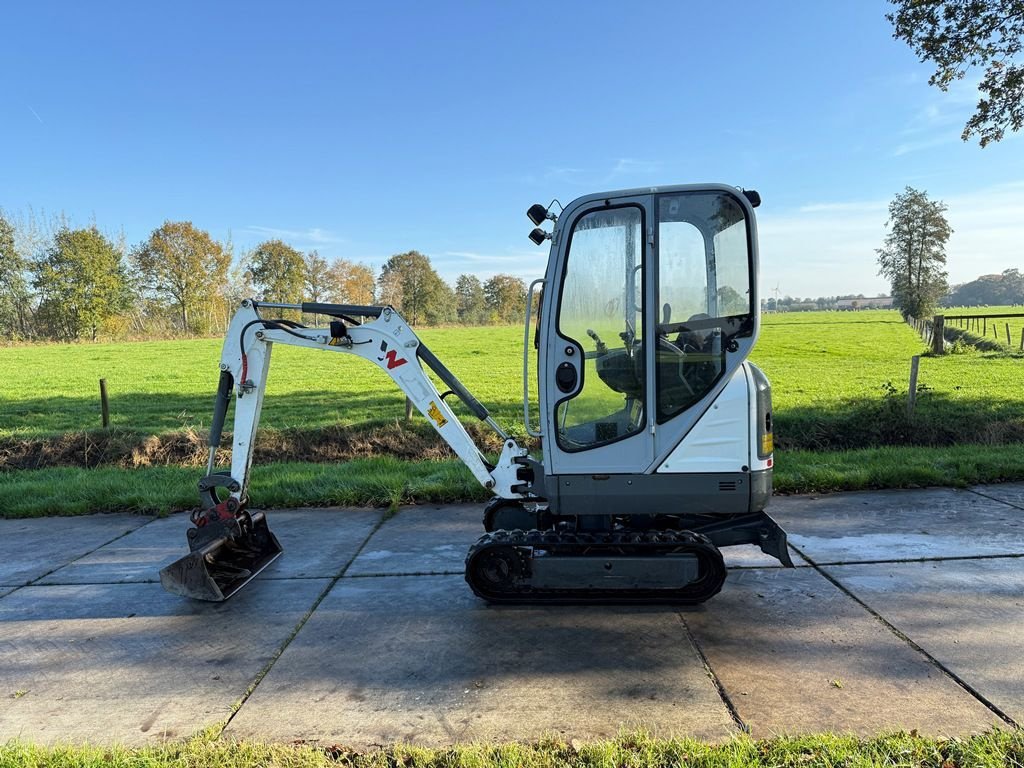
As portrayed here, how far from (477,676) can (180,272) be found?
55.9 metres

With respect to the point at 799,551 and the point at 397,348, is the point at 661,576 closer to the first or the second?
the point at 799,551

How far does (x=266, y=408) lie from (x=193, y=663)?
34.7 feet

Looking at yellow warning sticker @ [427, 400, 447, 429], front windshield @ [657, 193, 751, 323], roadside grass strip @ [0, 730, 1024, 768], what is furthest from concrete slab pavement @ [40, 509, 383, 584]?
front windshield @ [657, 193, 751, 323]

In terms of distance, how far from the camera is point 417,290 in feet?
206

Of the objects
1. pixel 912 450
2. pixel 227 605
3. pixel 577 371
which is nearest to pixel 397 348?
pixel 577 371

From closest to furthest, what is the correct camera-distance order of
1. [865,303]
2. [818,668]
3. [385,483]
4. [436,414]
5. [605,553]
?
[818,668], [605,553], [436,414], [385,483], [865,303]

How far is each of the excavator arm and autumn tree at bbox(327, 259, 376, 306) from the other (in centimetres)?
5883

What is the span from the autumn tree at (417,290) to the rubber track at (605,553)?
191ft

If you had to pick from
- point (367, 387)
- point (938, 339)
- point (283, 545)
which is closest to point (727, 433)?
point (283, 545)

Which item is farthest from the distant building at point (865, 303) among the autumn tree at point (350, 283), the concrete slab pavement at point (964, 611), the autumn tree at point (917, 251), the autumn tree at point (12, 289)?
the concrete slab pavement at point (964, 611)

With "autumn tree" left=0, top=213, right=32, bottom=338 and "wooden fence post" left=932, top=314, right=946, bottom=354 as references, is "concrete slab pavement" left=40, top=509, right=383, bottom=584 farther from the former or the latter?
"autumn tree" left=0, top=213, right=32, bottom=338

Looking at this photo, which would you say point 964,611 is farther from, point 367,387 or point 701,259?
point 367,387

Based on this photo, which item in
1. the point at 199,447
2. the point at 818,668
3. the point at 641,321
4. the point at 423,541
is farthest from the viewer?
the point at 199,447

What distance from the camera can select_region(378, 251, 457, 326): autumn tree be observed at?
6269 centimetres
